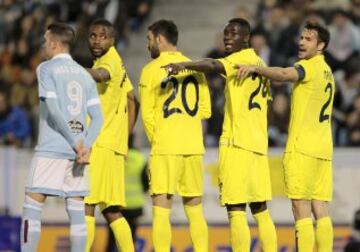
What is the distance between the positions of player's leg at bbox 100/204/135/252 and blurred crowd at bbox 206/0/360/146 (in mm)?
5920

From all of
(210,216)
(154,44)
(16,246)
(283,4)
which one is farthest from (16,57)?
(154,44)

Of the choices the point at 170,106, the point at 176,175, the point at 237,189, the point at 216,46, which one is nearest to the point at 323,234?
the point at 237,189

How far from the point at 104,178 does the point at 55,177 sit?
4.41 feet

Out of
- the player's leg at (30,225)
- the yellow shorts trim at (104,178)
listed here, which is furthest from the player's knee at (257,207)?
the player's leg at (30,225)

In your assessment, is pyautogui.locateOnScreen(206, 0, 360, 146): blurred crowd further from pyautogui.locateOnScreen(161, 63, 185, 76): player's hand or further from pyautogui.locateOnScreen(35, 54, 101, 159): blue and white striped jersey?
pyautogui.locateOnScreen(35, 54, 101, 159): blue and white striped jersey

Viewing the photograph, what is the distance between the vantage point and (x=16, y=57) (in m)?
25.4

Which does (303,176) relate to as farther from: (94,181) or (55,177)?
(55,177)

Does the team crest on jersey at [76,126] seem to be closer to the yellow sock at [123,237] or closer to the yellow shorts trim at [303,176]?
the yellow sock at [123,237]

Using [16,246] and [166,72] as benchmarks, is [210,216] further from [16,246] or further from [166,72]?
[166,72]

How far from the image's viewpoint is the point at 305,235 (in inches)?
594

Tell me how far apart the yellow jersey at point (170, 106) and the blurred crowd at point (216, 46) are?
5952mm

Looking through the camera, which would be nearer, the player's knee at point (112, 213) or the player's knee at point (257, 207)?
the player's knee at point (257, 207)

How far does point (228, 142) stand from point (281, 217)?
18.5 ft

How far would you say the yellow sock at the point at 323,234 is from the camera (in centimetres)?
1523
